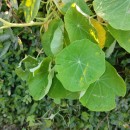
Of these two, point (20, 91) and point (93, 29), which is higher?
point (93, 29)

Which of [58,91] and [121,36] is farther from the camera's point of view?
[58,91]

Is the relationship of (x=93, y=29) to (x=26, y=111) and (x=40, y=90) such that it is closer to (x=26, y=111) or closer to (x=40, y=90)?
(x=40, y=90)

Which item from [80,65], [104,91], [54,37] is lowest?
[104,91]

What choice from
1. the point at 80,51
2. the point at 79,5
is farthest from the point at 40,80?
the point at 79,5

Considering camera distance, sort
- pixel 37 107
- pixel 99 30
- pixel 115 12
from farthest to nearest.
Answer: pixel 37 107 < pixel 99 30 < pixel 115 12

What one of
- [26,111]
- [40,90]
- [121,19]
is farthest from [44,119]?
[121,19]

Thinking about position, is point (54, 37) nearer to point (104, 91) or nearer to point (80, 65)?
point (80, 65)

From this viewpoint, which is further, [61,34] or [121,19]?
[61,34]
